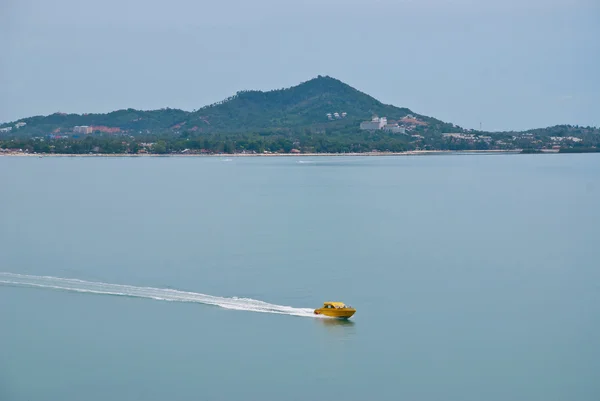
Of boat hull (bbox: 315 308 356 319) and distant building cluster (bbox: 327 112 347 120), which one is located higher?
distant building cluster (bbox: 327 112 347 120)

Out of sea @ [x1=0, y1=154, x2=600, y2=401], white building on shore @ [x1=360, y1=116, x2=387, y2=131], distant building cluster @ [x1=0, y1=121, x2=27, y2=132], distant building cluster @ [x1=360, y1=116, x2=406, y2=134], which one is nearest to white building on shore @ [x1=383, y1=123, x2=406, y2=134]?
distant building cluster @ [x1=360, y1=116, x2=406, y2=134]

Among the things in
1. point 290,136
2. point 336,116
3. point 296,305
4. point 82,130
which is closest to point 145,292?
point 296,305

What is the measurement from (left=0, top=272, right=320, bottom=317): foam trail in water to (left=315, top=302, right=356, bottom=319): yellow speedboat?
45 cm

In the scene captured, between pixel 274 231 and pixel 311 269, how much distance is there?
8.75m

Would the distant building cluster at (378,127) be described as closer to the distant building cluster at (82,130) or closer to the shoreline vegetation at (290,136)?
the shoreline vegetation at (290,136)

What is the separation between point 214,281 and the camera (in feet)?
76.7

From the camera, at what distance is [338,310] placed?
1938 centimetres

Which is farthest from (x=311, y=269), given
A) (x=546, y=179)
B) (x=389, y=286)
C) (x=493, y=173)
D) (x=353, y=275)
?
(x=493, y=173)

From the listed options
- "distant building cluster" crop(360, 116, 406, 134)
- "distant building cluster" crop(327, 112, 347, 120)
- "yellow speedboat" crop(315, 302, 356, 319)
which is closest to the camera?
"yellow speedboat" crop(315, 302, 356, 319)

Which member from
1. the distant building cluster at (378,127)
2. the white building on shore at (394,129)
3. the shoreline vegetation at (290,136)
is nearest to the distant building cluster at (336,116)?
the shoreline vegetation at (290,136)

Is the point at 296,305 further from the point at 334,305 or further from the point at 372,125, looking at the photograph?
the point at 372,125

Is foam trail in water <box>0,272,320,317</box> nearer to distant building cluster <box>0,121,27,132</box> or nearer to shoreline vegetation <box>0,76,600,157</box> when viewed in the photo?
shoreline vegetation <box>0,76,600,157</box>

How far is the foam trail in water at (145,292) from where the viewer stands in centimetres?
2034

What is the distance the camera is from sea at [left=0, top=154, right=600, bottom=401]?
15898mm
